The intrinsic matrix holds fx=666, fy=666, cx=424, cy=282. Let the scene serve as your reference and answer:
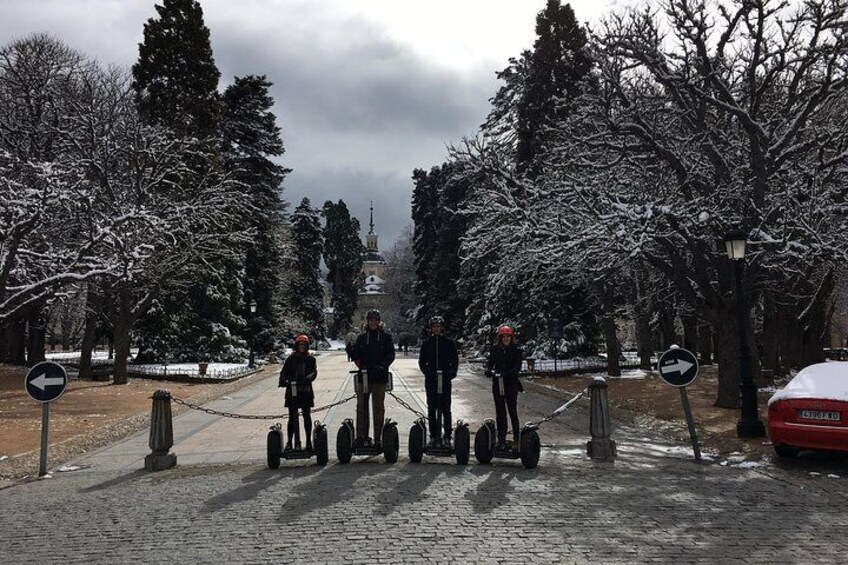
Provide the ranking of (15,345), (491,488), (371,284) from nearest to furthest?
(491,488) < (15,345) < (371,284)

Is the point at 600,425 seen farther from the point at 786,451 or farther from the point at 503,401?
the point at 786,451

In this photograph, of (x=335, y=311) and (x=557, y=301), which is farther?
(x=335, y=311)

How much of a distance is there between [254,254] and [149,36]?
58.0ft

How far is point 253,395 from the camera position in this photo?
23.1 meters

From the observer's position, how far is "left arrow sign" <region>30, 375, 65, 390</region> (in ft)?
31.7

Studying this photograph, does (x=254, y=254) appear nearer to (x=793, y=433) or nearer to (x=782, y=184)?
(x=782, y=184)

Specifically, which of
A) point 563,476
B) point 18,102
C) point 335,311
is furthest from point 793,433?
point 335,311

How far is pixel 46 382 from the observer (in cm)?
971

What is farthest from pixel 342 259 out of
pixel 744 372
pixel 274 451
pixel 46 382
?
pixel 274 451

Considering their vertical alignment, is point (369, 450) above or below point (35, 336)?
below

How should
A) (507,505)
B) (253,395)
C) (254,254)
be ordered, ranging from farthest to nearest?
(254,254) → (253,395) → (507,505)

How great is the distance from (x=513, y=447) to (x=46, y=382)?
268 inches

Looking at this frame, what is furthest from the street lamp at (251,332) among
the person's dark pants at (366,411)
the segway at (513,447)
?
the segway at (513,447)

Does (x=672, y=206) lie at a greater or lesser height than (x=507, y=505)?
greater
